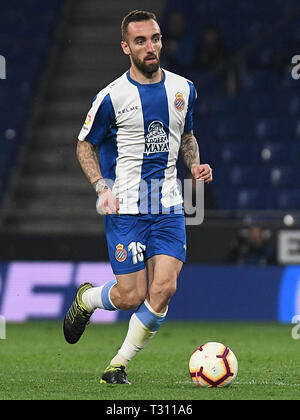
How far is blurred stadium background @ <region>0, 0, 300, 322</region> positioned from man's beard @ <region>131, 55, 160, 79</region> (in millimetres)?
6841

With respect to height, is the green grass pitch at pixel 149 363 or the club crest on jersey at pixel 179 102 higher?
the club crest on jersey at pixel 179 102

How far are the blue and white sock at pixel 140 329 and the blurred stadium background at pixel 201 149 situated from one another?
22.0 ft

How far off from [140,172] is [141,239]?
17.8 inches

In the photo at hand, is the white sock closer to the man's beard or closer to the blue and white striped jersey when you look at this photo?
the blue and white striped jersey

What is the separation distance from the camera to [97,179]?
701cm

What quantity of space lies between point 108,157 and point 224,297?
6.99 meters

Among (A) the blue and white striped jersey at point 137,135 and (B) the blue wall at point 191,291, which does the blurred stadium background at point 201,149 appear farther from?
(A) the blue and white striped jersey at point 137,135

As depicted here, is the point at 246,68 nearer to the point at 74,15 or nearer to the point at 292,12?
the point at 292,12

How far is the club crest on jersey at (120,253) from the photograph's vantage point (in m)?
7.02

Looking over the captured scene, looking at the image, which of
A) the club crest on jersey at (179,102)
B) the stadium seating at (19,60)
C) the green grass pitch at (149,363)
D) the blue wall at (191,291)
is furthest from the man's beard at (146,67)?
the stadium seating at (19,60)

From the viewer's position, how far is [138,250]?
703 centimetres

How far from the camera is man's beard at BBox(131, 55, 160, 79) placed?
7039 mm

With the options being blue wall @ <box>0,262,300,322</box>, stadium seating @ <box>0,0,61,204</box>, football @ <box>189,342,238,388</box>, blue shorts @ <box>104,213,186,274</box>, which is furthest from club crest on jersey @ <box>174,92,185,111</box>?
stadium seating @ <box>0,0,61,204</box>
